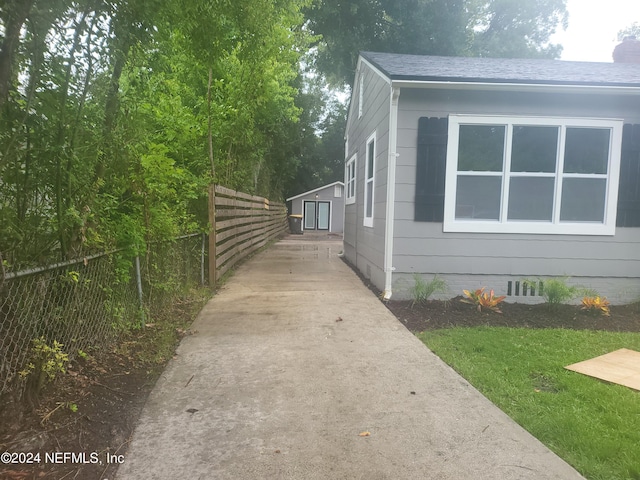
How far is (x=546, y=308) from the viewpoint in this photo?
5969 millimetres

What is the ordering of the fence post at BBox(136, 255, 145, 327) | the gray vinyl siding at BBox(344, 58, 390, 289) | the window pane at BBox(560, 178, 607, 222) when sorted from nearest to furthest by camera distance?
the fence post at BBox(136, 255, 145, 327) < the window pane at BBox(560, 178, 607, 222) < the gray vinyl siding at BBox(344, 58, 390, 289)

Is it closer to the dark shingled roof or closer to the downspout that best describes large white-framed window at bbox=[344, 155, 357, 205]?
the dark shingled roof

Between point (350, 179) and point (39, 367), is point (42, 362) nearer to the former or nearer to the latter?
point (39, 367)

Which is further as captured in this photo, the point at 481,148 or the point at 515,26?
the point at 515,26

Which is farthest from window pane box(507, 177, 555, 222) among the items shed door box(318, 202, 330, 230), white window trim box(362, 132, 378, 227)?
shed door box(318, 202, 330, 230)

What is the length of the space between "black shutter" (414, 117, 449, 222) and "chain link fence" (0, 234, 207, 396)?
11.4ft

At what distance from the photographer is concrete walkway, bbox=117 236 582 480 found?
92.2 inches

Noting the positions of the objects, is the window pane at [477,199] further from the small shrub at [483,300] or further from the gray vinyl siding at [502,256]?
the small shrub at [483,300]

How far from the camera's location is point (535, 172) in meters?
6.43

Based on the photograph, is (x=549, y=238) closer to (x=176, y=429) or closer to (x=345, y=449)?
(x=345, y=449)

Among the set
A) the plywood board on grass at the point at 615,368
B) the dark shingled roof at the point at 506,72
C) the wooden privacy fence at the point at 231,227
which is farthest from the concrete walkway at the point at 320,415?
the dark shingled roof at the point at 506,72

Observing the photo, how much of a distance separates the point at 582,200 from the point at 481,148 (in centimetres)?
175

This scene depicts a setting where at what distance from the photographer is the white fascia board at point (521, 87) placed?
590cm

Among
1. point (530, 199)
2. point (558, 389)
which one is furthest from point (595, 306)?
point (558, 389)
